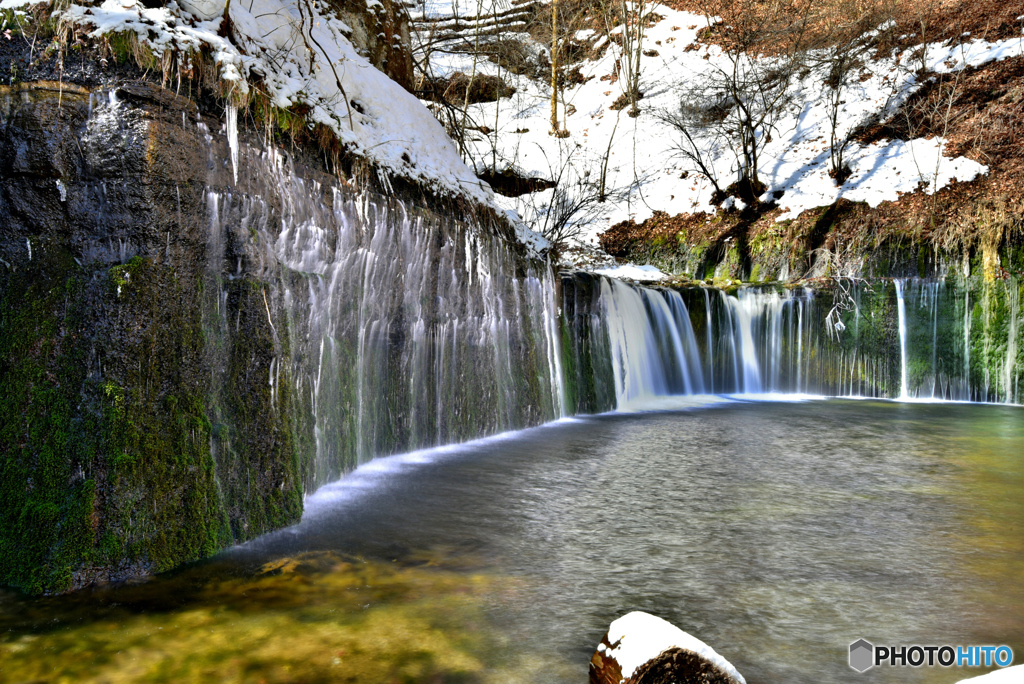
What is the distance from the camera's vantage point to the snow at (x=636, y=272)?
51.4ft

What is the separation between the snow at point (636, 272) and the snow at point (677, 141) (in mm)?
2282

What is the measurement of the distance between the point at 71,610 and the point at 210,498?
A: 80cm

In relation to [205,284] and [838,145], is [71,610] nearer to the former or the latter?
[205,284]

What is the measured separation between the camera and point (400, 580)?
3498 mm

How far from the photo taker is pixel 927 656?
113 inches

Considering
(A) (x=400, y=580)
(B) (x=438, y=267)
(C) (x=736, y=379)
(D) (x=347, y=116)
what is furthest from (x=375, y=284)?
(C) (x=736, y=379)

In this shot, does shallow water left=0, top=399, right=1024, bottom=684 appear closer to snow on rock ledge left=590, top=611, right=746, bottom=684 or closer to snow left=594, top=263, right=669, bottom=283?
snow on rock ledge left=590, top=611, right=746, bottom=684

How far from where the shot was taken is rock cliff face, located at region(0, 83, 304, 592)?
3.27 meters

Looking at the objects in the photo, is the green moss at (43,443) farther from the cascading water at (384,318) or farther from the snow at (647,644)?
the snow at (647,644)

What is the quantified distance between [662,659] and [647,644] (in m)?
0.08

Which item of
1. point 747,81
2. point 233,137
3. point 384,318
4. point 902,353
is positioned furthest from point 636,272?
point 233,137

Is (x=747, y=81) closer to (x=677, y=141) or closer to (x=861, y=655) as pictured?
(x=677, y=141)

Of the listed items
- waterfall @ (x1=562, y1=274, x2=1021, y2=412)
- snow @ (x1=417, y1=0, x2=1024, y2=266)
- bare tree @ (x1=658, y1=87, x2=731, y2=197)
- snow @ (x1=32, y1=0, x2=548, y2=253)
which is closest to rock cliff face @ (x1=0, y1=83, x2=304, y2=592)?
snow @ (x1=32, y1=0, x2=548, y2=253)

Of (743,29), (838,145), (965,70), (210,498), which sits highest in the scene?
(743,29)
